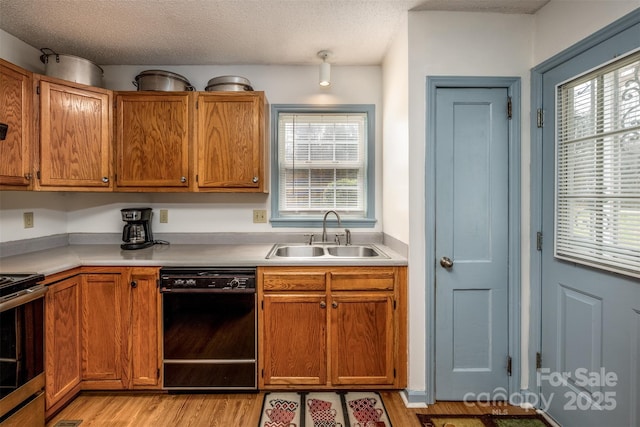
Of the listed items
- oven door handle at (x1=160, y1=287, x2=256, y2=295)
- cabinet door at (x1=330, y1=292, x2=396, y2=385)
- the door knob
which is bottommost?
cabinet door at (x1=330, y1=292, x2=396, y2=385)

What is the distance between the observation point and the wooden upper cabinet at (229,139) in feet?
7.66

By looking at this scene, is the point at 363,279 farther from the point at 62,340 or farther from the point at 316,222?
the point at 62,340

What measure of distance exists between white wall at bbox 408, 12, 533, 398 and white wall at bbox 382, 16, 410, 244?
0.05m

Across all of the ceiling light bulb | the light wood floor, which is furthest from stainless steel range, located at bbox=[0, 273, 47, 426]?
the ceiling light bulb

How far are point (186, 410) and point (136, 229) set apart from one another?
137 cm

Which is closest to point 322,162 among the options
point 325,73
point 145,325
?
point 325,73

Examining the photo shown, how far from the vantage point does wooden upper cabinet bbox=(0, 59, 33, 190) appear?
1.84 metres

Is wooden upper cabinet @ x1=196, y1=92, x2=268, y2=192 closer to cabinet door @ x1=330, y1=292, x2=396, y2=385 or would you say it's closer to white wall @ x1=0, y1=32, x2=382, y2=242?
white wall @ x1=0, y1=32, x2=382, y2=242

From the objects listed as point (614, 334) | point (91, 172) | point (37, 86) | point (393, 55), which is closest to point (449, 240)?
point (614, 334)

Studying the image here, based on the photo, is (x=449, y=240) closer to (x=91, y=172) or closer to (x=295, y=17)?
(x=295, y=17)

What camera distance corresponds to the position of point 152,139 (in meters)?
2.33

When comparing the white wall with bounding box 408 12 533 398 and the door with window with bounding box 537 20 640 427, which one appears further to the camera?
the white wall with bounding box 408 12 533 398

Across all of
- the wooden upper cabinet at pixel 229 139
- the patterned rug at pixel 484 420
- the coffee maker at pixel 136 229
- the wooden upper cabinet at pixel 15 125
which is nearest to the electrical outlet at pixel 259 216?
the wooden upper cabinet at pixel 229 139

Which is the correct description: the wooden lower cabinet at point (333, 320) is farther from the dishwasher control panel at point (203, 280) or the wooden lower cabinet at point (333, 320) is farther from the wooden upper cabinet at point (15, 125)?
the wooden upper cabinet at point (15, 125)
